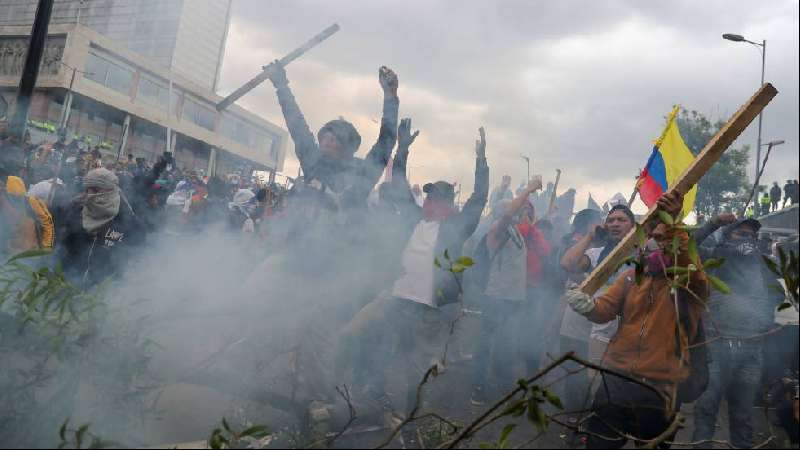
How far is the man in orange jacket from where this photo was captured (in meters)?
2.49

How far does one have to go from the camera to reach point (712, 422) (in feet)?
12.6

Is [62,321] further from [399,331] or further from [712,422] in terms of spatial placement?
[712,422]

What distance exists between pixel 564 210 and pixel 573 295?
656 cm

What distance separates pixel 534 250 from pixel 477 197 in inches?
64.6

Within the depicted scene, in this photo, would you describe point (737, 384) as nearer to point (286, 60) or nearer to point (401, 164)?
point (401, 164)

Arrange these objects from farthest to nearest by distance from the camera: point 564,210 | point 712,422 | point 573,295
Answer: point 564,210 → point 712,422 → point 573,295

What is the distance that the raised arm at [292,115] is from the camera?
380cm

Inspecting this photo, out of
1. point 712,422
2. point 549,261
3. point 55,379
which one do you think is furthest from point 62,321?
point 549,261

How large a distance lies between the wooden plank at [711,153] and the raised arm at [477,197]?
1.70 meters

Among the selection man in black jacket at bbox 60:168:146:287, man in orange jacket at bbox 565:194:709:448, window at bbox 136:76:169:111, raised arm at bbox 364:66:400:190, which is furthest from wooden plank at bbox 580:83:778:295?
window at bbox 136:76:169:111

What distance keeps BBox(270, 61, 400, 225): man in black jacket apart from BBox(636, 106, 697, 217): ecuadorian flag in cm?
242

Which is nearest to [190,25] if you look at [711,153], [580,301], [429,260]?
[429,260]

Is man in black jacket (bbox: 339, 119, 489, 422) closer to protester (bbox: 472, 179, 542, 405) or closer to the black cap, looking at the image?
the black cap

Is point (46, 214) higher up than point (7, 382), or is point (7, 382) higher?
point (46, 214)
